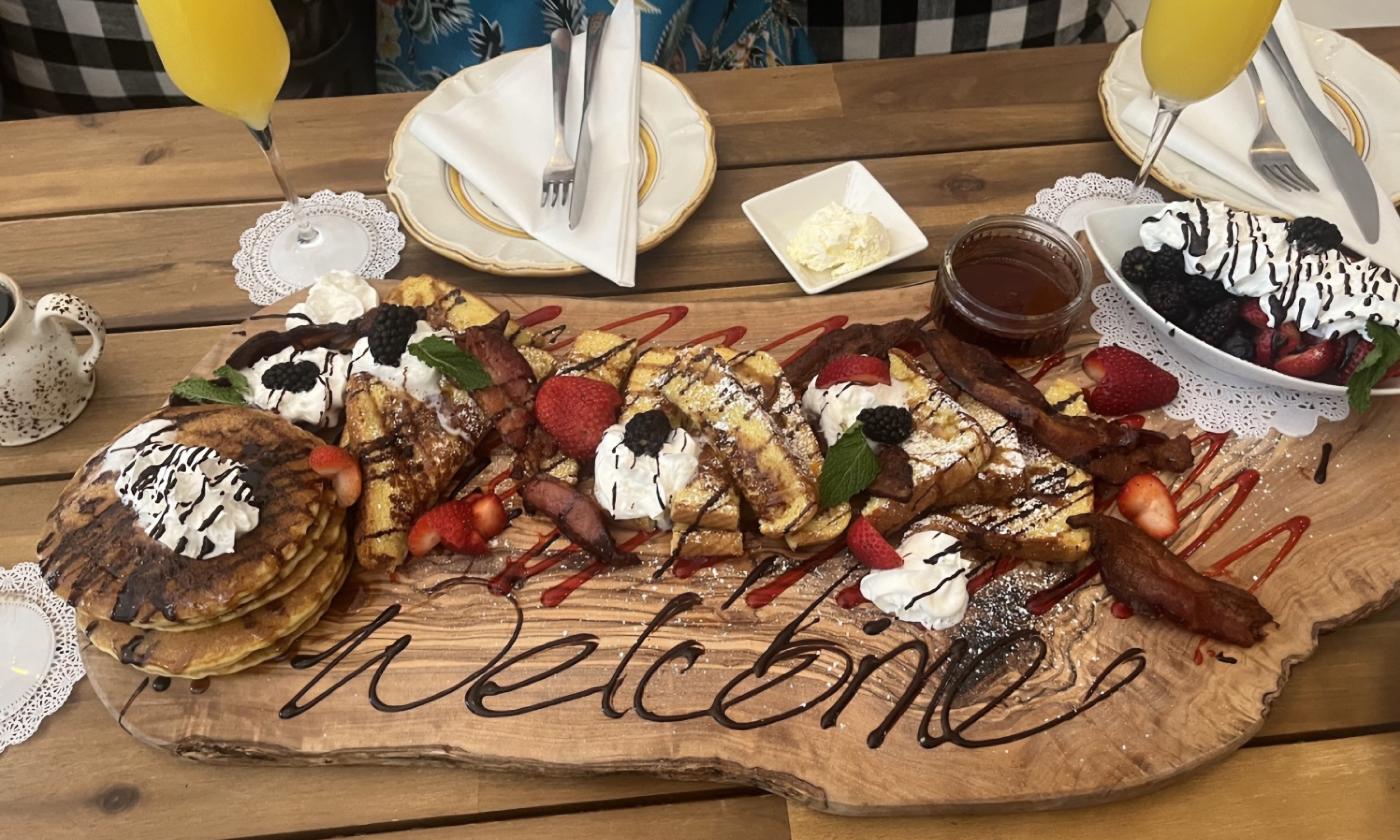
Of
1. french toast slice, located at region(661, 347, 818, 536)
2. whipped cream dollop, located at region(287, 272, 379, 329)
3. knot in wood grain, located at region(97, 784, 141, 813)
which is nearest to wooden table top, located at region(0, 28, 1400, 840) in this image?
knot in wood grain, located at region(97, 784, 141, 813)

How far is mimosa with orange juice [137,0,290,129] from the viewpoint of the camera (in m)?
1.62

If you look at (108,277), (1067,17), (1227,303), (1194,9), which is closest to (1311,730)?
(1227,303)

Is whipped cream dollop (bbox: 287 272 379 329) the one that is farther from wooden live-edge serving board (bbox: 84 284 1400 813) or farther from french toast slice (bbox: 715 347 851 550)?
french toast slice (bbox: 715 347 851 550)


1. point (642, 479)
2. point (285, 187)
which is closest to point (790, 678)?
point (642, 479)

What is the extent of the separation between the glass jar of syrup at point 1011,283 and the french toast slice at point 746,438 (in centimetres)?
45

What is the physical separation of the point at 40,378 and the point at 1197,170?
7.68 ft

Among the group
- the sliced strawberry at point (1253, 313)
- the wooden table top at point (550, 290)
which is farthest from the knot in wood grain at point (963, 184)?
the sliced strawberry at point (1253, 313)

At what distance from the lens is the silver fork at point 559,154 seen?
2.05 metres

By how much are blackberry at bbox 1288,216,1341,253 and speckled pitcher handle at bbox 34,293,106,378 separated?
218cm

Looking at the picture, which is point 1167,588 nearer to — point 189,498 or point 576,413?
point 576,413

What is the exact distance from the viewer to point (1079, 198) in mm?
Result: 2135

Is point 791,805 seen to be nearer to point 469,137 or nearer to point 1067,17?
point 469,137

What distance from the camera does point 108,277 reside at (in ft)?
6.72

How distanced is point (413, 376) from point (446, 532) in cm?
28
